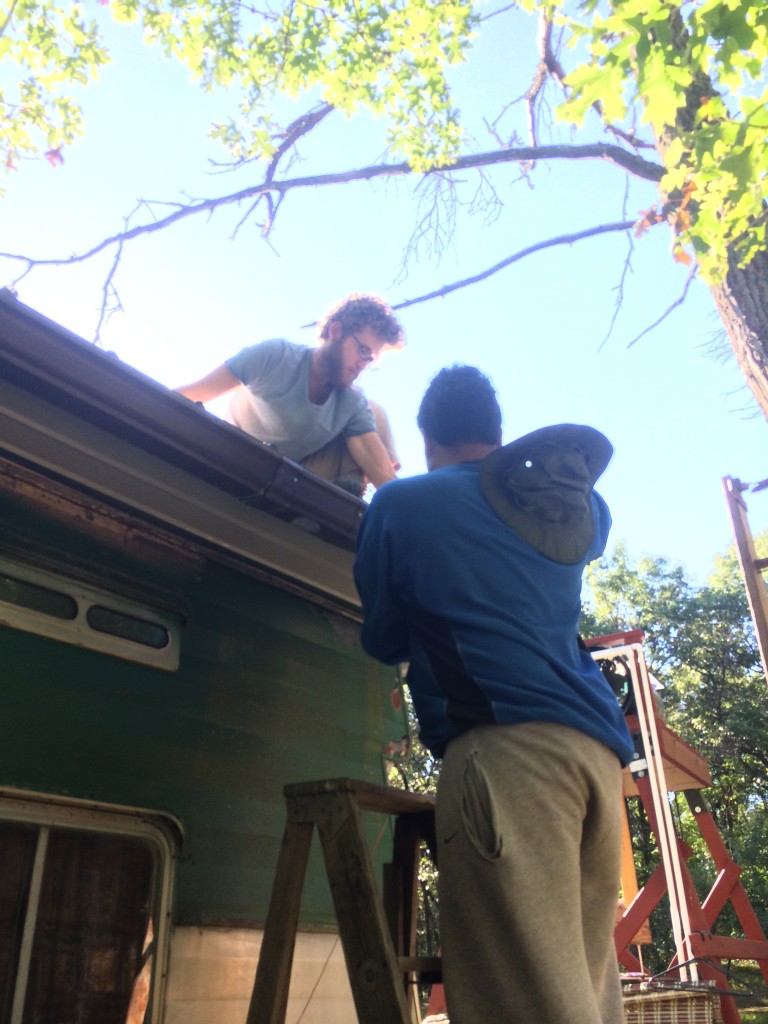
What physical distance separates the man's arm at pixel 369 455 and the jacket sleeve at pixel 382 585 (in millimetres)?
1250

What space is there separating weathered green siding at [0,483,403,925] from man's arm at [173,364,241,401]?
2.02ft

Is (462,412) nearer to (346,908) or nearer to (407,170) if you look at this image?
(346,908)

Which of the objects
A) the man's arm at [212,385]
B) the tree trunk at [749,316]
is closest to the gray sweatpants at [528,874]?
the man's arm at [212,385]

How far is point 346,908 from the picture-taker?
169 centimetres

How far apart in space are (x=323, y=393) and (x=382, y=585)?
1504 millimetres

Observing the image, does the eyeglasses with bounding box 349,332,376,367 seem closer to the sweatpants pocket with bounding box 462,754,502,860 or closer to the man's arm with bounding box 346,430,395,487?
the man's arm with bounding box 346,430,395,487

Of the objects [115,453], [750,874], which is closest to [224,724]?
[115,453]

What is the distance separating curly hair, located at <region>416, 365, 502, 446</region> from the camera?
85.0 inches

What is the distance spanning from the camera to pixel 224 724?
2.75m

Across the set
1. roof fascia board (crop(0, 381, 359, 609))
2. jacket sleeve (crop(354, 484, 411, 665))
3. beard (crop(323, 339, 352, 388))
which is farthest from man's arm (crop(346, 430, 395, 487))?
jacket sleeve (crop(354, 484, 411, 665))

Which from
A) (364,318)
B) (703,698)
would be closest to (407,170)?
(364,318)

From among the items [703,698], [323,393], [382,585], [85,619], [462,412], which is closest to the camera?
[382,585]

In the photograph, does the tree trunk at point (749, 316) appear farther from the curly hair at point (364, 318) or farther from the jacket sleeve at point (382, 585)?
the jacket sleeve at point (382, 585)

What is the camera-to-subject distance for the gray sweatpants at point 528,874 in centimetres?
141
